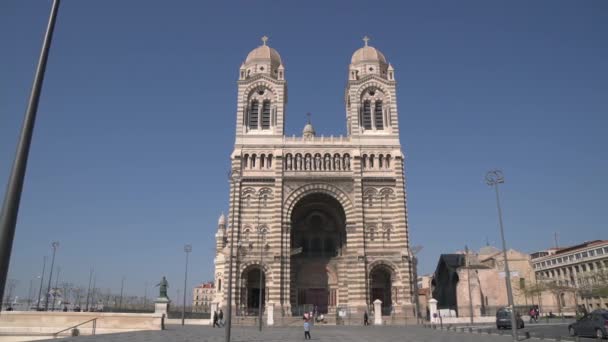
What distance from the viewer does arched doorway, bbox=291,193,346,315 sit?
4488 centimetres

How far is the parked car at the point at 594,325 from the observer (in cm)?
1947

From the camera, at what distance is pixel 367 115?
4759 centimetres

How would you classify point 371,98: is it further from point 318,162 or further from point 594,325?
point 594,325

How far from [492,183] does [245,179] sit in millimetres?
25151

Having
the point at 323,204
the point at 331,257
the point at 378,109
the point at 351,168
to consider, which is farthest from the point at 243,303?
the point at 378,109

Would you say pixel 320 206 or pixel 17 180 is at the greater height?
pixel 320 206

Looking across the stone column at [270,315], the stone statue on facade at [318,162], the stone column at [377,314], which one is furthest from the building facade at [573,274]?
the stone column at [270,315]

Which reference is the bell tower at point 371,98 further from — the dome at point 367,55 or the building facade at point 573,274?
the building facade at point 573,274

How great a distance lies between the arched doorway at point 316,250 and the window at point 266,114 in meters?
8.70

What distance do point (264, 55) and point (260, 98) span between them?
520cm

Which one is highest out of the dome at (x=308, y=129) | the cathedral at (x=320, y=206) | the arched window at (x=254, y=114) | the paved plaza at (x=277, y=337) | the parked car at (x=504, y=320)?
the dome at (x=308, y=129)

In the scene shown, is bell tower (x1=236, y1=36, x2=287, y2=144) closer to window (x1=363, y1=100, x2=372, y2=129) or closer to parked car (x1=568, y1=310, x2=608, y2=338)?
window (x1=363, y1=100, x2=372, y2=129)

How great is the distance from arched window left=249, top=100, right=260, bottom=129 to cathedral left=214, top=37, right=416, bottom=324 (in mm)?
113

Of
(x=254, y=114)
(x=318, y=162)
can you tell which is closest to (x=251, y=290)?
(x=318, y=162)
